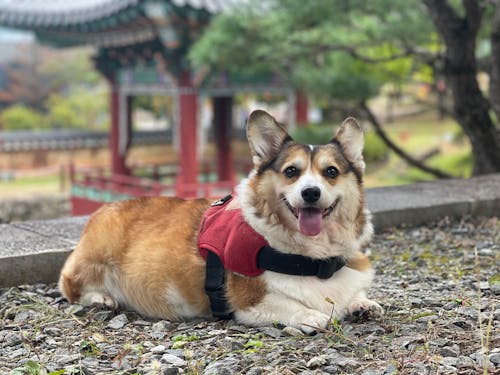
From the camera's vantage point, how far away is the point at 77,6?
13.4 meters

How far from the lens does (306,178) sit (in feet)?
8.91

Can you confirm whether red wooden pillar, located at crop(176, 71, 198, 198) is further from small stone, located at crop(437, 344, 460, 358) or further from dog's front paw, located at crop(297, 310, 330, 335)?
small stone, located at crop(437, 344, 460, 358)

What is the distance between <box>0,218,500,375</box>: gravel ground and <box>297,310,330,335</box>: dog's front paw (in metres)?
0.03

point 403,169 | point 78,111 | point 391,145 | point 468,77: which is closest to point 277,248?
point 468,77

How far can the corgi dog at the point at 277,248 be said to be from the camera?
2.80 meters

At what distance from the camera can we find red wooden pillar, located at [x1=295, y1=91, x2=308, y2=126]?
13164mm

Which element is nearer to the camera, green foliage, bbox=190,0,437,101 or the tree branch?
green foliage, bbox=190,0,437,101

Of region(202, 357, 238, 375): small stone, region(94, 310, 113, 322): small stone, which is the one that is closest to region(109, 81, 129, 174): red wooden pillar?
region(94, 310, 113, 322): small stone

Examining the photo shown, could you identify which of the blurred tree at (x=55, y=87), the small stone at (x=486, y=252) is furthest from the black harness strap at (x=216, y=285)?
the blurred tree at (x=55, y=87)

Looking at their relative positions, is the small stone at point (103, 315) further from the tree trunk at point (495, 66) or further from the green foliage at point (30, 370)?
the tree trunk at point (495, 66)

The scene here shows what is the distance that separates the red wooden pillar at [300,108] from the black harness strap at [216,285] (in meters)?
10.3

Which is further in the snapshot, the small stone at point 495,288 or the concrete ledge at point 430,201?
the concrete ledge at point 430,201

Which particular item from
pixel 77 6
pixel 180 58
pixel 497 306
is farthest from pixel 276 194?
pixel 77 6

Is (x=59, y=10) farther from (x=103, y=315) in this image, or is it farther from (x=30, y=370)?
(x=30, y=370)
